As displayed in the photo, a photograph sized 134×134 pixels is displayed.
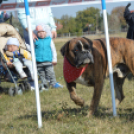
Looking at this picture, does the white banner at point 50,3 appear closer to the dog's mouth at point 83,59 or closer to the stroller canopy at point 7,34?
the dog's mouth at point 83,59

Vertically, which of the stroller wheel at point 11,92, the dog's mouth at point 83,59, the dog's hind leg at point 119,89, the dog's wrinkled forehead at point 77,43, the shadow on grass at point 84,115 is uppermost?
the dog's wrinkled forehead at point 77,43

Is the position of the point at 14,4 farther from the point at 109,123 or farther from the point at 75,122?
the point at 109,123

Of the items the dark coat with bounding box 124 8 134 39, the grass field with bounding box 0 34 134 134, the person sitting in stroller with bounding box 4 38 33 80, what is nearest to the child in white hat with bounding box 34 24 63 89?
the person sitting in stroller with bounding box 4 38 33 80

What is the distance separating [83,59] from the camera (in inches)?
143

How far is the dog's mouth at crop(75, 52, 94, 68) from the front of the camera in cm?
364

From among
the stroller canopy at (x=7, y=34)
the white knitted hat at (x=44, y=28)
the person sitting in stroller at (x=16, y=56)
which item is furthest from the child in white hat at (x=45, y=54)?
the stroller canopy at (x=7, y=34)

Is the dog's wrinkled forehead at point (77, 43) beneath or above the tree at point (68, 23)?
beneath

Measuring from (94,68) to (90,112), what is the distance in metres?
0.69

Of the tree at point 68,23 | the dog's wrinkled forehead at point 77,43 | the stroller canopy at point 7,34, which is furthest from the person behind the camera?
the stroller canopy at point 7,34

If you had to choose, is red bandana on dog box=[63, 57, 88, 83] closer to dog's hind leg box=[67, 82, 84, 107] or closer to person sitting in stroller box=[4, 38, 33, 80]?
dog's hind leg box=[67, 82, 84, 107]

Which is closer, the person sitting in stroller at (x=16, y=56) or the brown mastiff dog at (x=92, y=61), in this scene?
the brown mastiff dog at (x=92, y=61)

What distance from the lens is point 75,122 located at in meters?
3.59

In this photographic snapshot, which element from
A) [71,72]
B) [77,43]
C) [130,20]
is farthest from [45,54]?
[77,43]

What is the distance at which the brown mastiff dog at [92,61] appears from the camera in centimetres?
374
